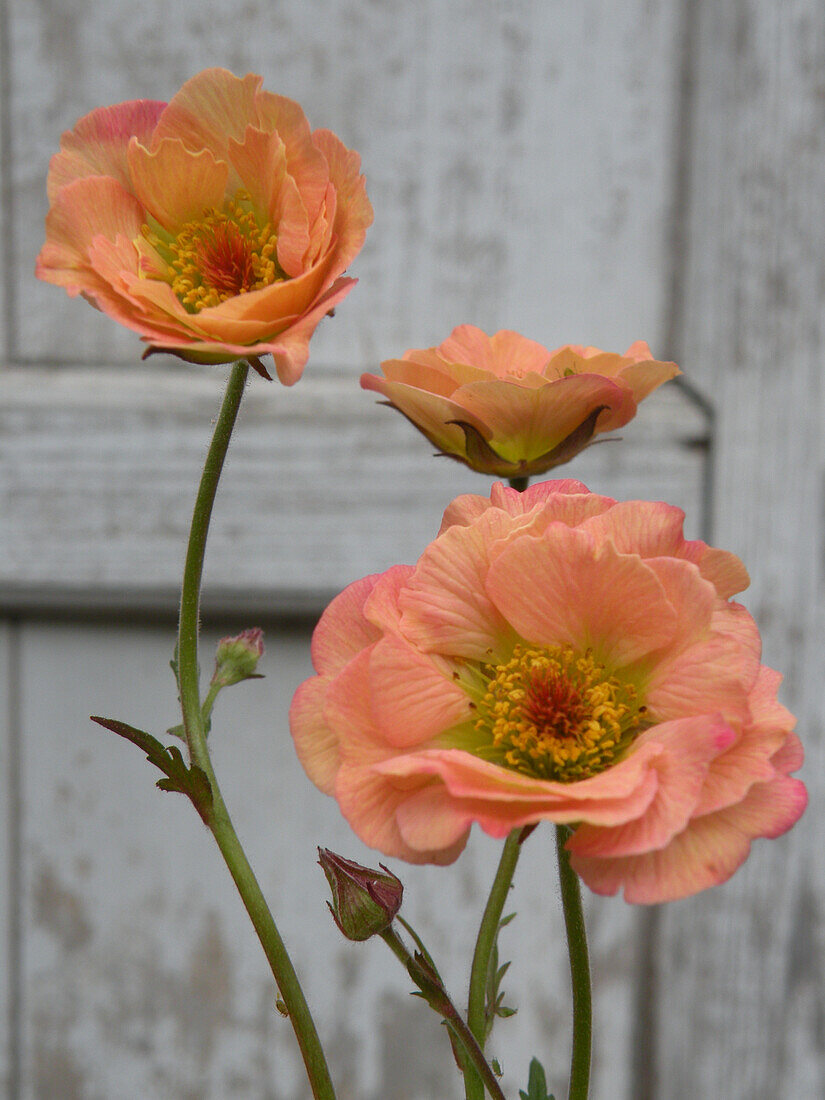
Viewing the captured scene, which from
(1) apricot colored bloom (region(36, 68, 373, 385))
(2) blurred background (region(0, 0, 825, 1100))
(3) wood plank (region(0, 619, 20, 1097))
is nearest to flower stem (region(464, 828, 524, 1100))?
(1) apricot colored bloom (region(36, 68, 373, 385))

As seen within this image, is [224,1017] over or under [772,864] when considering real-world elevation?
under

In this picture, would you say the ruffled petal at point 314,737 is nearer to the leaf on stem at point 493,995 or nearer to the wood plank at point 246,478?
the leaf on stem at point 493,995

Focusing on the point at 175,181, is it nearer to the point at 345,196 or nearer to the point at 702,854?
the point at 345,196

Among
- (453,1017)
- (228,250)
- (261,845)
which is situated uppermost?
(228,250)

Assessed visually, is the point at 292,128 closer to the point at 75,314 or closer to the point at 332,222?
the point at 332,222

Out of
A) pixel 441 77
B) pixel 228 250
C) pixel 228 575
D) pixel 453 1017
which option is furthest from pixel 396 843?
pixel 441 77

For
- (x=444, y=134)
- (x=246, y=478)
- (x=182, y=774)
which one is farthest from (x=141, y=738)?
(x=444, y=134)

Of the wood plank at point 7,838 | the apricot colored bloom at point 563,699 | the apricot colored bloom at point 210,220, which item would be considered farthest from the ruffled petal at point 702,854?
the wood plank at point 7,838
